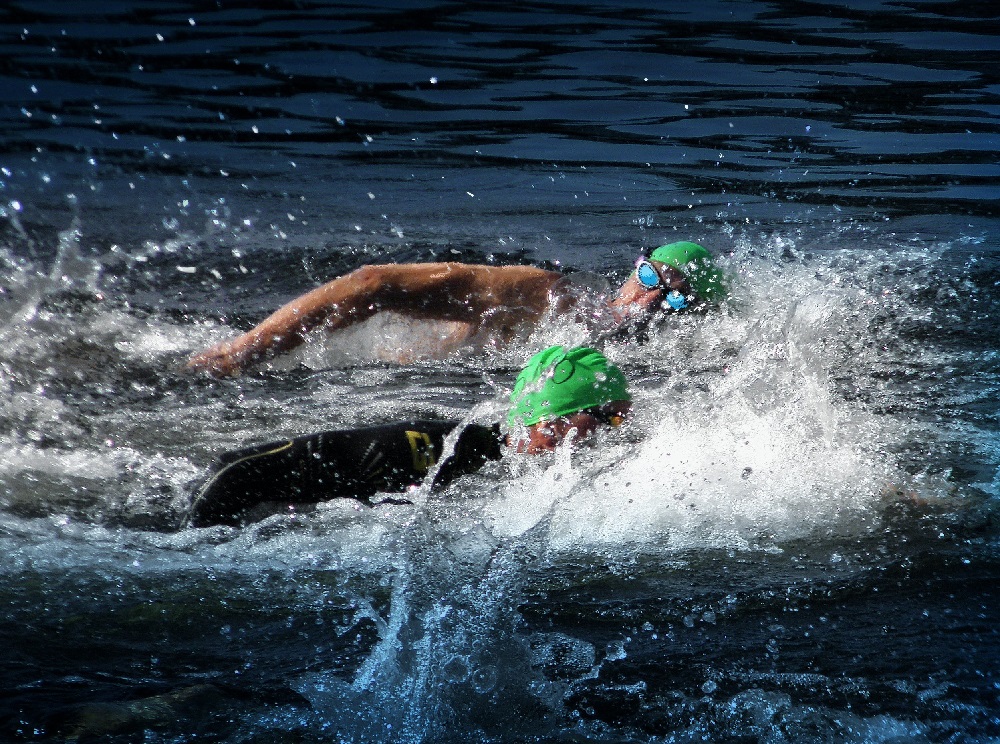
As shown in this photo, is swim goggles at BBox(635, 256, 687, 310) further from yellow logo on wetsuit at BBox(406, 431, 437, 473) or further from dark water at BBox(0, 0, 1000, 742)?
yellow logo on wetsuit at BBox(406, 431, 437, 473)

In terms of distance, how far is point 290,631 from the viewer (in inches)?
156

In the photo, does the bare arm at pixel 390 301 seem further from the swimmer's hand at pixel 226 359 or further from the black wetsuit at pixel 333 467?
the black wetsuit at pixel 333 467

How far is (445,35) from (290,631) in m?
11.0

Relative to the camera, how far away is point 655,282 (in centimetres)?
660

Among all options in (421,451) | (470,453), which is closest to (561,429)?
(470,453)


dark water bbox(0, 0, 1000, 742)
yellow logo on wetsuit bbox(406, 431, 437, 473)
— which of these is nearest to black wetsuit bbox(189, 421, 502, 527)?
yellow logo on wetsuit bbox(406, 431, 437, 473)

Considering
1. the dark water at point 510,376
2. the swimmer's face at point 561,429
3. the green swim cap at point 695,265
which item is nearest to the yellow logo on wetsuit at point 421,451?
the dark water at point 510,376

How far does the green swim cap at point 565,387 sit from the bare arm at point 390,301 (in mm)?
1418

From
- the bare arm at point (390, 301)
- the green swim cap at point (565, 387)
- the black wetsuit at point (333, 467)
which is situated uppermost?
the bare arm at point (390, 301)

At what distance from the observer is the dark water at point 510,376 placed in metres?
3.67

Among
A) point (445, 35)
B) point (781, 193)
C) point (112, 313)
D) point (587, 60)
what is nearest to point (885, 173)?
point (781, 193)

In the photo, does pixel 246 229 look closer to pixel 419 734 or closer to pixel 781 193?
pixel 781 193

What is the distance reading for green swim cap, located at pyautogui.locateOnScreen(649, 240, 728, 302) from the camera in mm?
6664

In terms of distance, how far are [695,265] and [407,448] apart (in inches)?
111
